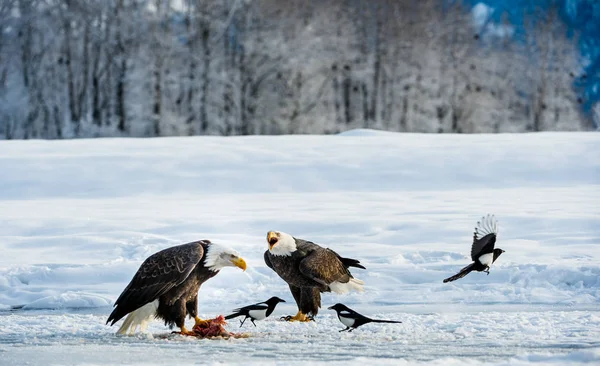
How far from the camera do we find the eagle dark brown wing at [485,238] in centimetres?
646

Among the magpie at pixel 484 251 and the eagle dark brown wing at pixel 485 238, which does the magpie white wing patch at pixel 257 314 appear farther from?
the eagle dark brown wing at pixel 485 238

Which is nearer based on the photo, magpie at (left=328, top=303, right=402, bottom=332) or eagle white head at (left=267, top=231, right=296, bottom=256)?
magpie at (left=328, top=303, right=402, bottom=332)

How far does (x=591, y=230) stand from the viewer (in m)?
11.0

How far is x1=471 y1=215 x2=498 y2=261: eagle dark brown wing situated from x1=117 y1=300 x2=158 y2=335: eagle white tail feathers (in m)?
2.19

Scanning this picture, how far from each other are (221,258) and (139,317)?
68cm

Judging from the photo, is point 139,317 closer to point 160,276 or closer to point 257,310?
point 160,276

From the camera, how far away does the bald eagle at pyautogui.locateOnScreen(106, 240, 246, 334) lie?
5.75 m

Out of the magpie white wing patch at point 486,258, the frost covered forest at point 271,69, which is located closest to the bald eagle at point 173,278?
the magpie white wing patch at point 486,258

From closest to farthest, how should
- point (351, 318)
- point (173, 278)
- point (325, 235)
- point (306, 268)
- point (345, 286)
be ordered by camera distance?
1. point (173, 278)
2. point (351, 318)
3. point (306, 268)
4. point (345, 286)
5. point (325, 235)

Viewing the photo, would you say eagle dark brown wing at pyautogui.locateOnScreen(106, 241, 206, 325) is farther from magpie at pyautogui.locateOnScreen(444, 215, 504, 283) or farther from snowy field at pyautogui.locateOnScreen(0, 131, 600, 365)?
magpie at pyautogui.locateOnScreen(444, 215, 504, 283)

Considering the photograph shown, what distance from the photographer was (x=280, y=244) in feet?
20.0

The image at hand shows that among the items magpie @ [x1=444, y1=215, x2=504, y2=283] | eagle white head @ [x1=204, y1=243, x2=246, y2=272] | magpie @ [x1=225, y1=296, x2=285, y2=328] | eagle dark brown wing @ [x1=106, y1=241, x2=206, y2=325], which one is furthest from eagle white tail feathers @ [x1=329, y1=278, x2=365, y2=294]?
eagle dark brown wing @ [x1=106, y1=241, x2=206, y2=325]

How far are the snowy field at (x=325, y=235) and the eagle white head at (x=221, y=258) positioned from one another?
0.46 meters

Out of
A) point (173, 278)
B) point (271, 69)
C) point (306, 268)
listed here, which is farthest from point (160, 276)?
point (271, 69)
